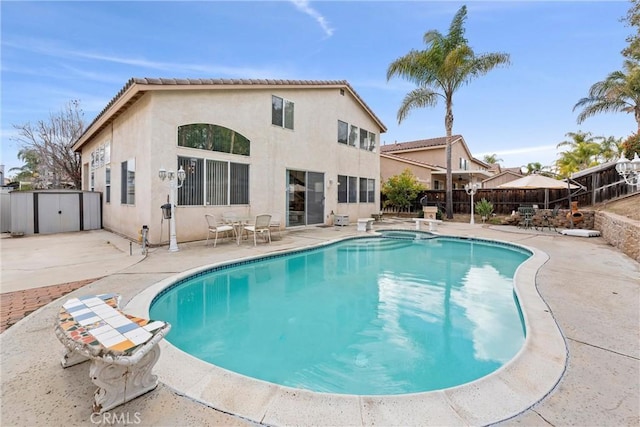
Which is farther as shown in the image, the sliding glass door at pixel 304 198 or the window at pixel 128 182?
the sliding glass door at pixel 304 198

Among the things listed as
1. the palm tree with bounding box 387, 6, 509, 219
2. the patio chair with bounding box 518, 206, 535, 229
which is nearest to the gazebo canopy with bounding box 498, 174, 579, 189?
the patio chair with bounding box 518, 206, 535, 229

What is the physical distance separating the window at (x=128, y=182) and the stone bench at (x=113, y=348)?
850 cm

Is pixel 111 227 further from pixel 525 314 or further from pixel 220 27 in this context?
pixel 525 314

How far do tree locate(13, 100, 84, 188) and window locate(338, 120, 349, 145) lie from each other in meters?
19.3

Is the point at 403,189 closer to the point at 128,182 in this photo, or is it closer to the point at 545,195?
the point at 545,195

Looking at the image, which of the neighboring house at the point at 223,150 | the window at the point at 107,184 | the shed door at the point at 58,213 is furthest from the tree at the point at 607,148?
the shed door at the point at 58,213

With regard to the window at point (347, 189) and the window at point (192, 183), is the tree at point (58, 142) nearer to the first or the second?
the window at point (192, 183)

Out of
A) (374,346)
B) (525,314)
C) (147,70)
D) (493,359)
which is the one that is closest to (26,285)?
(374,346)

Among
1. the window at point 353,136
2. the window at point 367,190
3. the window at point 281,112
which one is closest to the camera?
the window at point 281,112

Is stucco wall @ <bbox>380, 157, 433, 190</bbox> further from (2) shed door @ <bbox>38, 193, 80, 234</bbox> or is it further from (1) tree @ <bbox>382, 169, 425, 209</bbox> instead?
(2) shed door @ <bbox>38, 193, 80, 234</bbox>

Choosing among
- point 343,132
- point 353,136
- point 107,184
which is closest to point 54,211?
point 107,184

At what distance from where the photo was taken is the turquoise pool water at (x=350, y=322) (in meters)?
3.36

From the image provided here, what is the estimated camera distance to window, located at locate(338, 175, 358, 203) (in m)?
15.7

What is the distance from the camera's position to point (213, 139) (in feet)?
32.6
